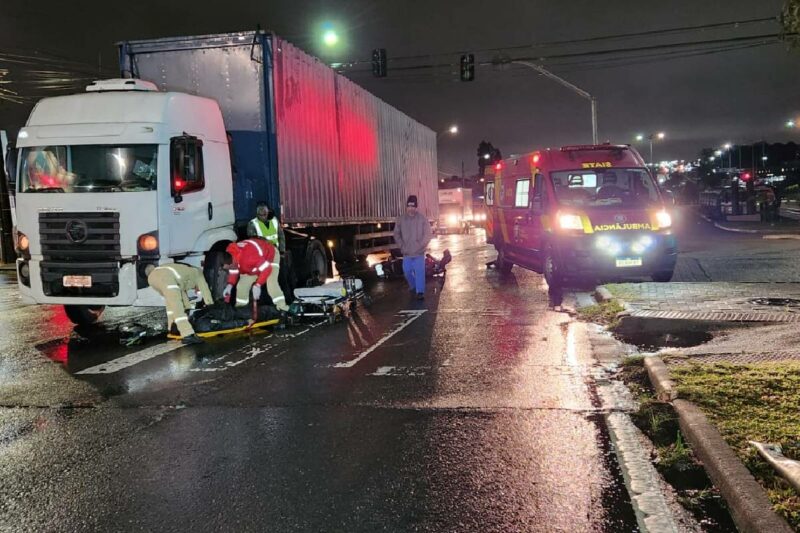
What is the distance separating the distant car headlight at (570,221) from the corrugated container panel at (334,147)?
190 inches

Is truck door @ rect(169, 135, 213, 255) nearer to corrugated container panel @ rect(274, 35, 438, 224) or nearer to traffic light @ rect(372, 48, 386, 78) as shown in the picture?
corrugated container panel @ rect(274, 35, 438, 224)

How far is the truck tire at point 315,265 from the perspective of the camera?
1262 cm

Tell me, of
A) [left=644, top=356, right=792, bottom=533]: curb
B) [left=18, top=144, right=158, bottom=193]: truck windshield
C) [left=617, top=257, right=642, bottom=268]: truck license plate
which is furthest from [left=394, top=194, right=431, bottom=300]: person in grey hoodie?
[left=644, top=356, right=792, bottom=533]: curb

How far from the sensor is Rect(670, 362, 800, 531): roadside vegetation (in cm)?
356

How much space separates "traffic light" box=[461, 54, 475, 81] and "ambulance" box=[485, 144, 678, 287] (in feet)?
30.0

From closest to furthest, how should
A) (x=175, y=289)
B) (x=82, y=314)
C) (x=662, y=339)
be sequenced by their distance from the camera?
(x=662, y=339), (x=175, y=289), (x=82, y=314)

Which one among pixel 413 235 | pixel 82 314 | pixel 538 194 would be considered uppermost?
pixel 538 194

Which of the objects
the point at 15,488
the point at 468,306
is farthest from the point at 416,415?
the point at 468,306

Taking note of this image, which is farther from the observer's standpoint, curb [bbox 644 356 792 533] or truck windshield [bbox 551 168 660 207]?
truck windshield [bbox 551 168 660 207]

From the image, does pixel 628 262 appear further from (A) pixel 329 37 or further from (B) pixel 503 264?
(A) pixel 329 37

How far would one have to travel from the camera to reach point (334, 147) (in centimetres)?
1434

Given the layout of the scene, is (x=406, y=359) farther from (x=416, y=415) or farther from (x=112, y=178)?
(x=112, y=178)

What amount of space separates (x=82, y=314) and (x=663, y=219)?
982 centimetres

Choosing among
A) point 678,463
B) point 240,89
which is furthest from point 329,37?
point 678,463
